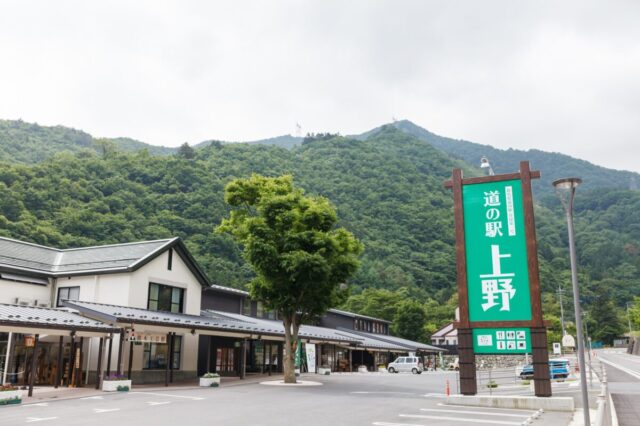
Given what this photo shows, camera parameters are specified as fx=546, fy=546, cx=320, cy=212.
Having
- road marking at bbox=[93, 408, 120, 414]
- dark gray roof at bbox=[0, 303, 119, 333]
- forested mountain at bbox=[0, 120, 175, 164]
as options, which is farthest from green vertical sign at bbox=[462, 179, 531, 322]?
forested mountain at bbox=[0, 120, 175, 164]

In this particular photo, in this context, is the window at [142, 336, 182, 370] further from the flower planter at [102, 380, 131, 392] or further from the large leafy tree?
the large leafy tree

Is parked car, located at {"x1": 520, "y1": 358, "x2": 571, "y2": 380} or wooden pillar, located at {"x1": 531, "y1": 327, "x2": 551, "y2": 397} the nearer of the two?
wooden pillar, located at {"x1": 531, "y1": 327, "x2": 551, "y2": 397}

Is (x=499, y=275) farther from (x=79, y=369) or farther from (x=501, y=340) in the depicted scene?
(x=79, y=369)

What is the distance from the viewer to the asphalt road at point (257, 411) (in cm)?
1496

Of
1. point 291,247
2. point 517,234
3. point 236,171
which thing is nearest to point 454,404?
point 517,234

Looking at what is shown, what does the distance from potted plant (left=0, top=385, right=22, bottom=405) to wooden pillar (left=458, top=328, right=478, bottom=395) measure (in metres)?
15.3

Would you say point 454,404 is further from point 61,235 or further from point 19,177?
point 19,177

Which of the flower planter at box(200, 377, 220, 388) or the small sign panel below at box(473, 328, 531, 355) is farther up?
the small sign panel below at box(473, 328, 531, 355)

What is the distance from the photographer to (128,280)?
28719 mm

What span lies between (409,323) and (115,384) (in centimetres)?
5434

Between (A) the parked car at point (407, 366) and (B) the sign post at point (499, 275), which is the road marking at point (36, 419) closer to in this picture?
(B) the sign post at point (499, 275)

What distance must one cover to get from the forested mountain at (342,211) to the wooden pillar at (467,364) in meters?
53.4

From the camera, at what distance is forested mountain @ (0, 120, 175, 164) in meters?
98.8

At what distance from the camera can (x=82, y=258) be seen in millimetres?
32312
